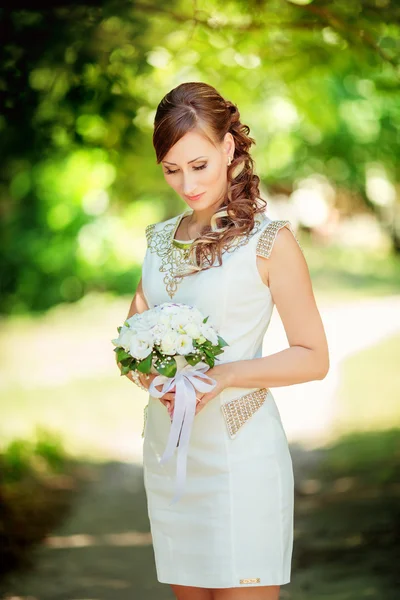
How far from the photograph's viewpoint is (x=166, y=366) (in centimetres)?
295

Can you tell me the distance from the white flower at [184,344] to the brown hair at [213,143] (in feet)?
1.13

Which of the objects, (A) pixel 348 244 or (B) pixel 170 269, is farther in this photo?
(A) pixel 348 244

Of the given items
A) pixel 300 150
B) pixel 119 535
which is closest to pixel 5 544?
pixel 119 535

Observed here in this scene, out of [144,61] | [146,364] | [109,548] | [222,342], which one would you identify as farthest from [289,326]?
[109,548]

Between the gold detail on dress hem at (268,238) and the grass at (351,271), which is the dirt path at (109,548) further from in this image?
the grass at (351,271)

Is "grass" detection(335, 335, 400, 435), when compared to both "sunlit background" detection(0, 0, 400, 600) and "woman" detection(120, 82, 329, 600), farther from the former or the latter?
"woman" detection(120, 82, 329, 600)

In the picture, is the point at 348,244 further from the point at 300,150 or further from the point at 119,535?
the point at 119,535

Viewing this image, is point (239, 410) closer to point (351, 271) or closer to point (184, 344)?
point (184, 344)

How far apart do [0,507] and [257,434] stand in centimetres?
531

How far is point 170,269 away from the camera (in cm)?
330

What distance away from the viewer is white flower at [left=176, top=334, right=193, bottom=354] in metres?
2.89

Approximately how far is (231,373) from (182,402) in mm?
175

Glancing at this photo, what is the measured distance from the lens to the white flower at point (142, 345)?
2928 mm

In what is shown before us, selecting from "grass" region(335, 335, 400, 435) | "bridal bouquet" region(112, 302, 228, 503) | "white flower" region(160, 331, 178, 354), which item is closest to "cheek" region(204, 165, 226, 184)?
"bridal bouquet" region(112, 302, 228, 503)
